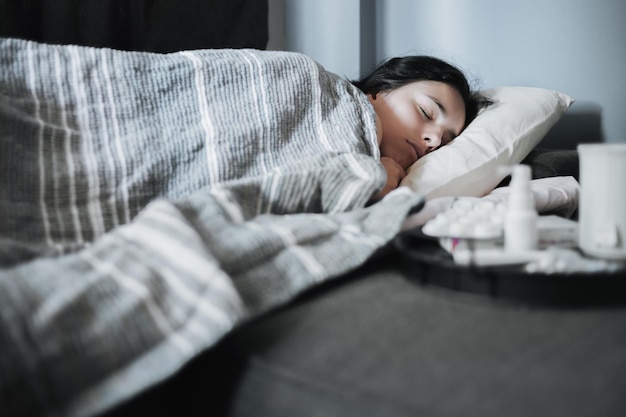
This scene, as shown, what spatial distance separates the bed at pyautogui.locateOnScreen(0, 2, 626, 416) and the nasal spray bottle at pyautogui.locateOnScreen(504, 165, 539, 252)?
92 mm

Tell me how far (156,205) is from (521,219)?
395 millimetres

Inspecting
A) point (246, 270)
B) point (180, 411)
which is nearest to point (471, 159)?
point (246, 270)

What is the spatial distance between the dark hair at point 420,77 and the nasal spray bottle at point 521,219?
0.69 metres

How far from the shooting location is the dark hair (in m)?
1.33

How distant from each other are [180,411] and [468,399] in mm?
292

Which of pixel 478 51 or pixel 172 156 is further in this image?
pixel 478 51

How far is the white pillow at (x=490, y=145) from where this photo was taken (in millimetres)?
1122

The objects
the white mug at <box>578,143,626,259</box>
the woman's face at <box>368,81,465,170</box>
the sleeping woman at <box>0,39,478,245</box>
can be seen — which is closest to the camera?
the white mug at <box>578,143,626,259</box>

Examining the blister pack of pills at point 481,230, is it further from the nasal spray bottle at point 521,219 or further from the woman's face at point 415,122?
the woman's face at point 415,122

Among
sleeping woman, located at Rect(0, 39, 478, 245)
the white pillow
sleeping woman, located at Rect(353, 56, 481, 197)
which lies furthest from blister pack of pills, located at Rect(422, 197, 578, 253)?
sleeping woman, located at Rect(353, 56, 481, 197)

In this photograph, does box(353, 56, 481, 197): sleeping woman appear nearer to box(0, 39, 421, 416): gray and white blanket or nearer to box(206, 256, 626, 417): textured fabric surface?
box(0, 39, 421, 416): gray and white blanket

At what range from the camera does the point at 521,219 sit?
2.21ft

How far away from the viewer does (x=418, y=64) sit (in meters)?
1.35

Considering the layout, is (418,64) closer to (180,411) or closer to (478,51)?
(478,51)
